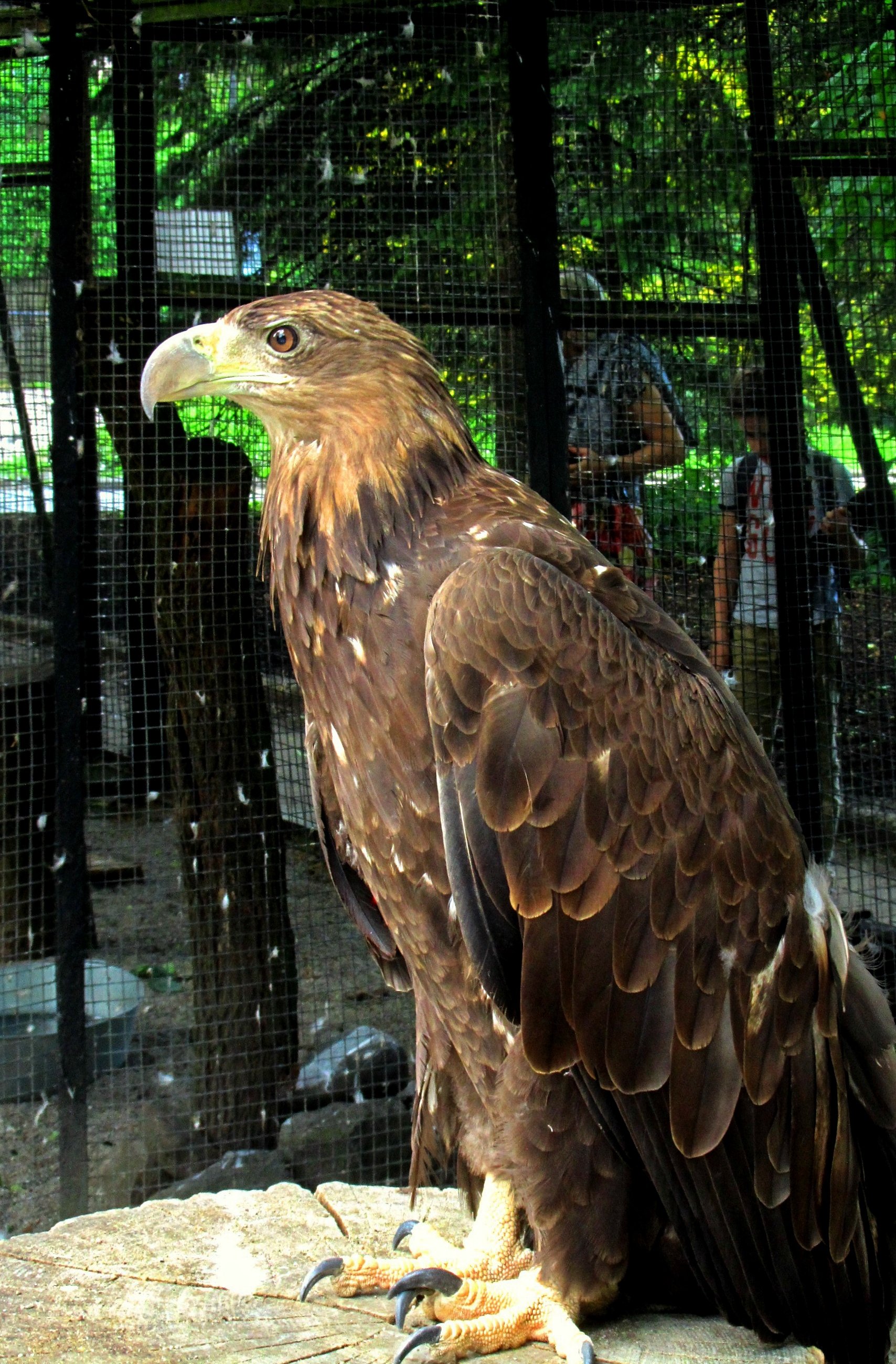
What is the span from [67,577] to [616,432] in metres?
1.89

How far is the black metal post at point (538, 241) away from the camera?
4043mm

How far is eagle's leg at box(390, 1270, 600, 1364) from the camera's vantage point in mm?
2199

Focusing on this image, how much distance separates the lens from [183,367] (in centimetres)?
240

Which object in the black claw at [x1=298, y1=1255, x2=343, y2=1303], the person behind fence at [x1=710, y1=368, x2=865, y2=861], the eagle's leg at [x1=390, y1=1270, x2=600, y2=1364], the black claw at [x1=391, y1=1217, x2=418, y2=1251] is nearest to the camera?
the eagle's leg at [x1=390, y1=1270, x2=600, y2=1364]

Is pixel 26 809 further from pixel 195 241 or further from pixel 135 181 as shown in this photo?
pixel 135 181

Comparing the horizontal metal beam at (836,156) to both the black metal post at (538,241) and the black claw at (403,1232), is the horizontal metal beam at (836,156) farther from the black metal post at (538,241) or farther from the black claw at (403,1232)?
the black claw at (403,1232)

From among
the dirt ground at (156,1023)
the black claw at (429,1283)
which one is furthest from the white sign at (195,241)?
the black claw at (429,1283)

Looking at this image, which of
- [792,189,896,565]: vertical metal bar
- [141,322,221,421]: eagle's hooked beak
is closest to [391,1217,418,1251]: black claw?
[141,322,221,421]: eagle's hooked beak

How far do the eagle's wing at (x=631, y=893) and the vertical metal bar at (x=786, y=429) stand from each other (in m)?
2.21

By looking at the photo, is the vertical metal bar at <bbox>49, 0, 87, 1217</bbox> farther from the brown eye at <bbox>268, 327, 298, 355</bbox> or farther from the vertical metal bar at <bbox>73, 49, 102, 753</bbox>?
the brown eye at <bbox>268, 327, 298, 355</bbox>

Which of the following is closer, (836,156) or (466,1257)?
(466,1257)

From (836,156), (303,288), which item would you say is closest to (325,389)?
(303,288)

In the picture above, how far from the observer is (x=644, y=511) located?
4402 mm

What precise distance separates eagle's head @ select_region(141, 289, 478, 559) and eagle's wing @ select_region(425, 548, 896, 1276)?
1.12 ft
